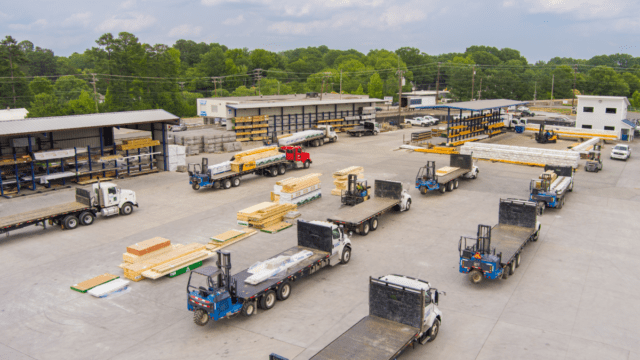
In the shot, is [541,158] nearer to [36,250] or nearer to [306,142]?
[306,142]

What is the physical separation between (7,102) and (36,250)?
211 ft

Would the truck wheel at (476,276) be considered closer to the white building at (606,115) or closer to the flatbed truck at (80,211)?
the flatbed truck at (80,211)

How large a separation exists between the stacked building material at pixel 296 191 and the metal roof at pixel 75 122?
13108mm

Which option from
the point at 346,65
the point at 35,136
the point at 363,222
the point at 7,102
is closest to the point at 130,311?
the point at 363,222

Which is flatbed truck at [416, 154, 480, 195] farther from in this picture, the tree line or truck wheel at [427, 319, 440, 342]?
the tree line

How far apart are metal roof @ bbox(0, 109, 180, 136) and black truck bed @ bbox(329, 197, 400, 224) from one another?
18.4m

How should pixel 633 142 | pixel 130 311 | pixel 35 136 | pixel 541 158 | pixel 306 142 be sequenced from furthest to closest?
pixel 633 142, pixel 306 142, pixel 541 158, pixel 35 136, pixel 130 311

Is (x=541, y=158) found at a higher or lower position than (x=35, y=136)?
lower

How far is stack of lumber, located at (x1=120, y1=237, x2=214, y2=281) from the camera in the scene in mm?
17422

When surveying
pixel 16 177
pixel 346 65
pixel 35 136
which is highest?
pixel 346 65

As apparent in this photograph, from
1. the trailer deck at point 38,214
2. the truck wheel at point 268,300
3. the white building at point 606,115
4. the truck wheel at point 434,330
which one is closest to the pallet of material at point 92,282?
→ the truck wheel at point 268,300

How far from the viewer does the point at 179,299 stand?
15.9 meters

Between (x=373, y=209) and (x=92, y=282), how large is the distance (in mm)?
12220

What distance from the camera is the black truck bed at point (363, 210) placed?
21484mm
